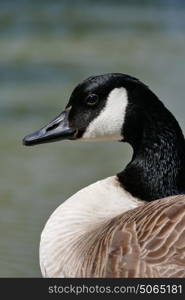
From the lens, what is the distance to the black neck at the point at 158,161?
4.34 m

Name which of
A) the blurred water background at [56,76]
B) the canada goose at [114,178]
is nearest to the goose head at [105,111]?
the canada goose at [114,178]

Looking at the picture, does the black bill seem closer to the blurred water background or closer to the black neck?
the black neck

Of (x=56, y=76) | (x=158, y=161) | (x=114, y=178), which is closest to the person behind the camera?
(x=158, y=161)

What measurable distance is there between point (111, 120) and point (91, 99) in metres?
0.13

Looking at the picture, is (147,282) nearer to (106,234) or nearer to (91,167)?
(106,234)

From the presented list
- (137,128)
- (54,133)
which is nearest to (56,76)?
(54,133)

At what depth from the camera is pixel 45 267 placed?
431cm

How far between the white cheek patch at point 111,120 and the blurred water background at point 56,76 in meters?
0.88

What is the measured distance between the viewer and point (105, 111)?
4453 millimetres

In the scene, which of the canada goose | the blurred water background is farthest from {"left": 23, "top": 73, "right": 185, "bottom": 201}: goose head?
the blurred water background

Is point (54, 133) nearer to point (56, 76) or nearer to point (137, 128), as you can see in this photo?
point (137, 128)

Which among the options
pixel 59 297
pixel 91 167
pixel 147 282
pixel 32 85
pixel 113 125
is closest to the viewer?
pixel 147 282

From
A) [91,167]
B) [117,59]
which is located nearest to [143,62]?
[117,59]

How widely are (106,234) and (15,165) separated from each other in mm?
2274
